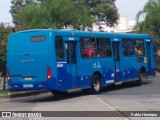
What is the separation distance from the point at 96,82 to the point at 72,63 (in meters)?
2.43

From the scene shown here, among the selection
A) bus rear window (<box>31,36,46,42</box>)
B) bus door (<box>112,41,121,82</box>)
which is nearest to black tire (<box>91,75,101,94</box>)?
bus door (<box>112,41,121,82</box>)

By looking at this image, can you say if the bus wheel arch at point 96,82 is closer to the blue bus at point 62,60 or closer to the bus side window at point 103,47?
the blue bus at point 62,60

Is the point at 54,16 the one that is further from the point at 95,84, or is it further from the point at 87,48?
the point at 87,48

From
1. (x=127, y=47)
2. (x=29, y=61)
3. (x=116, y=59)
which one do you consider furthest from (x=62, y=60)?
(x=127, y=47)

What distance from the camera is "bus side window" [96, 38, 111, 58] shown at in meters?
21.4

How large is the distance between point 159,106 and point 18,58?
6.46 m

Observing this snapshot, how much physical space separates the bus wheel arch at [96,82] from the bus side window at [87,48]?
955mm

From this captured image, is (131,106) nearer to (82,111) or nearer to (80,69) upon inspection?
(82,111)

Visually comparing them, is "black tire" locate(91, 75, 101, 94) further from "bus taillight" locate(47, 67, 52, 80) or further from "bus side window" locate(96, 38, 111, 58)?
"bus taillight" locate(47, 67, 52, 80)

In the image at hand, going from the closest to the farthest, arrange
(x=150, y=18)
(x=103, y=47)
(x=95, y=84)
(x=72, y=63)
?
(x=72, y=63), (x=95, y=84), (x=103, y=47), (x=150, y=18)

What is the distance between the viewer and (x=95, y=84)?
68.8 feet

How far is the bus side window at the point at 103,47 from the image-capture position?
21422 millimetres

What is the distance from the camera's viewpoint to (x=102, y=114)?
1303 centimetres

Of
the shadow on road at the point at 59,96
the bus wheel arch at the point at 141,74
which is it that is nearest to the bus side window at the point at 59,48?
the shadow on road at the point at 59,96
